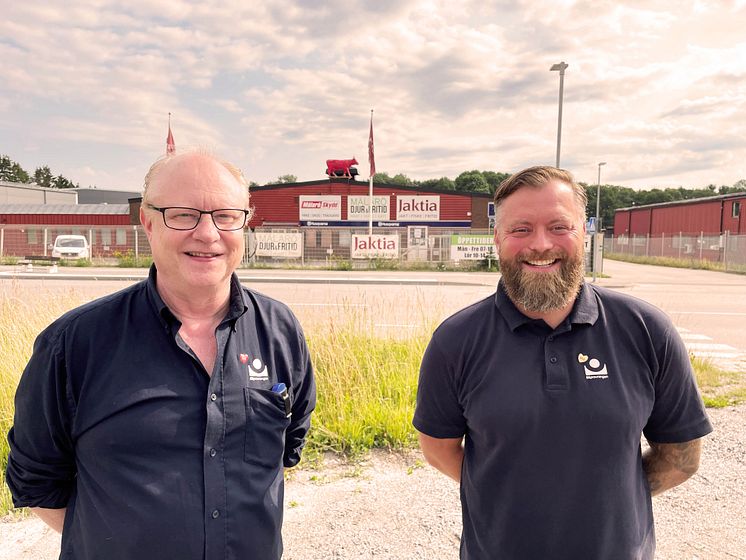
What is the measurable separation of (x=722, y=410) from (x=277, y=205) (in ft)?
115

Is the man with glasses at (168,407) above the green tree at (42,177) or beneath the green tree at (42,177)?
beneath

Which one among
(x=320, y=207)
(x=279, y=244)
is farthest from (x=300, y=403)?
(x=320, y=207)

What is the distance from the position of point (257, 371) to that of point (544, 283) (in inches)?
42.9

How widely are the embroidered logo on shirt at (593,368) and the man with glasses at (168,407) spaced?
106 centimetres

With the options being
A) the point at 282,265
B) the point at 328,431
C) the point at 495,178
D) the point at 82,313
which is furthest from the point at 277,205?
the point at 495,178

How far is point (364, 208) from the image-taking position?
37.7 metres

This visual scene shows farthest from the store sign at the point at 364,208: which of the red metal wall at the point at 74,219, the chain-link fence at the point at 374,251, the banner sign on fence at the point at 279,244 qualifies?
the red metal wall at the point at 74,219

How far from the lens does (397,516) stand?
11.4 feet

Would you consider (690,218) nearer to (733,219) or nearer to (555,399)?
(733,219)

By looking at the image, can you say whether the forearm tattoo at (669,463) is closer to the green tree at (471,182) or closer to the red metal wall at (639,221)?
the red metal wall at (639,221)

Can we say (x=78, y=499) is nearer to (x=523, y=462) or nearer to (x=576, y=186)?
(x=523, y=462)

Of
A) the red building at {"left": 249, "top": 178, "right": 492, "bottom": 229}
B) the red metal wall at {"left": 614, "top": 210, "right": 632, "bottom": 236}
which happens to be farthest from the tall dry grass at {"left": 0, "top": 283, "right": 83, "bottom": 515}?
the red metal wall at {"left": 614, "top": 210, "right": 632, "bottom": 236}

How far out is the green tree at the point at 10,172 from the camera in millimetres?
113562

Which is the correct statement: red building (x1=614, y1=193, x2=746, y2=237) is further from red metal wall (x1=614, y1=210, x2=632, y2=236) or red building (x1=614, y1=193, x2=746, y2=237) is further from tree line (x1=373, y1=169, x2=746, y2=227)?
tree line (x1=373, y1=169, x2=746, y2=227)
